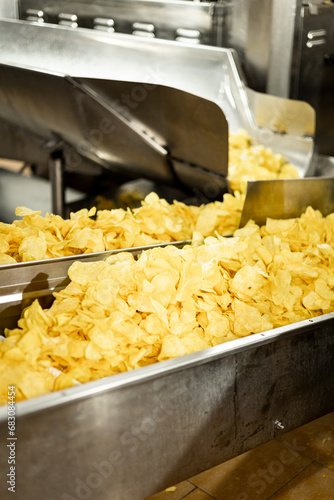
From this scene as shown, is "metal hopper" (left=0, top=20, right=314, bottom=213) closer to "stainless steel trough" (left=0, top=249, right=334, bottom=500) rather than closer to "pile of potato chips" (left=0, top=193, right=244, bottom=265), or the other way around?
"pile of potato chips" (left=0, top=193, right=244, bottom=265)

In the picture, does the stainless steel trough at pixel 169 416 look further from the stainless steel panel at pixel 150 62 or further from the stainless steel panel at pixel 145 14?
the stainless steel panel at pixel 145 14

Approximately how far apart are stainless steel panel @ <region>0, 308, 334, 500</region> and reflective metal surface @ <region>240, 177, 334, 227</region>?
2.41 ft

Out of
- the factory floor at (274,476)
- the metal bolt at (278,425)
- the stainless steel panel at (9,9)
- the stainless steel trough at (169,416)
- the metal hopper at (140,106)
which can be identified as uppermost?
the stainless steel panel at (9,9)

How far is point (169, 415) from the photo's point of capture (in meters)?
1.02

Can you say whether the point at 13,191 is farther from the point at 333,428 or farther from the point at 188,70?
the point at 333,428

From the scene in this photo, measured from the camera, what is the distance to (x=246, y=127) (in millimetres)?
2863

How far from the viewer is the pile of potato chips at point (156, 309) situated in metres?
1.08

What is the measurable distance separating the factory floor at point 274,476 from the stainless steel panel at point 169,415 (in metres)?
0.41

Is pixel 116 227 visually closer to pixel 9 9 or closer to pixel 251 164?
pixel 251 164

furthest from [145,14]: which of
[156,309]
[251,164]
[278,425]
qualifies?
[278,425]

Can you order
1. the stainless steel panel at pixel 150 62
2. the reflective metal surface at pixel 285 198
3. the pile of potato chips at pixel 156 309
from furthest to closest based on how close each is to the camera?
the stainless steel panel at pixel 150 62, the reflective metal surface at pixel 285 198, the pile of potato chips at pixel 156 309

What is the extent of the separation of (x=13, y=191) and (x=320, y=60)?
3.01 metres

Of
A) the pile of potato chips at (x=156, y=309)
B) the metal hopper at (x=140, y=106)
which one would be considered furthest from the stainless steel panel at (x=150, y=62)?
the pile of potato chips at (x=156, y=309)

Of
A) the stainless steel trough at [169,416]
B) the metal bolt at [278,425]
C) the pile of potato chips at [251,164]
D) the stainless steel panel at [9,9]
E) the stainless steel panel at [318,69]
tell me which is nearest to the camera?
the stainless steel trough at [169,416]
